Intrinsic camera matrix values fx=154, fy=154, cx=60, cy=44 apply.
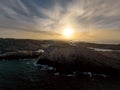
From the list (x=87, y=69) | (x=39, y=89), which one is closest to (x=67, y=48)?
(x=87, y=69)

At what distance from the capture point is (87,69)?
120ft

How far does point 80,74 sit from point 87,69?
2.49 metres

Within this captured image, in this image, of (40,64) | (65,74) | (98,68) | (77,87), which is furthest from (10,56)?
(77,87)

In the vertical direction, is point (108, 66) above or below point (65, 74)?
above

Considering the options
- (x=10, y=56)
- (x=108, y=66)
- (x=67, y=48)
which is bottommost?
(x=10, y=56)

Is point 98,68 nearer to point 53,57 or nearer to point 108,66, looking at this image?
point 108,66

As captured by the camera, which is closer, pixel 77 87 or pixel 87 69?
pixel 77 87

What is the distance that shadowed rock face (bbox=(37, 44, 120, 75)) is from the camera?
116ft

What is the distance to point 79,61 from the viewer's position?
37562 mm

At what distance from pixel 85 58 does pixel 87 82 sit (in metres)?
9.32

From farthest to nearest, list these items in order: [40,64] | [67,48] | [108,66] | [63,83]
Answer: [40,64], [67,48], [108,66], [63,83]

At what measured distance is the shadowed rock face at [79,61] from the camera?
35.4m

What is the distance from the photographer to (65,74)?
116 feet

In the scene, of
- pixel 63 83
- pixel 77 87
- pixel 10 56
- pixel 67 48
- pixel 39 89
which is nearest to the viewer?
pixel 39 89
